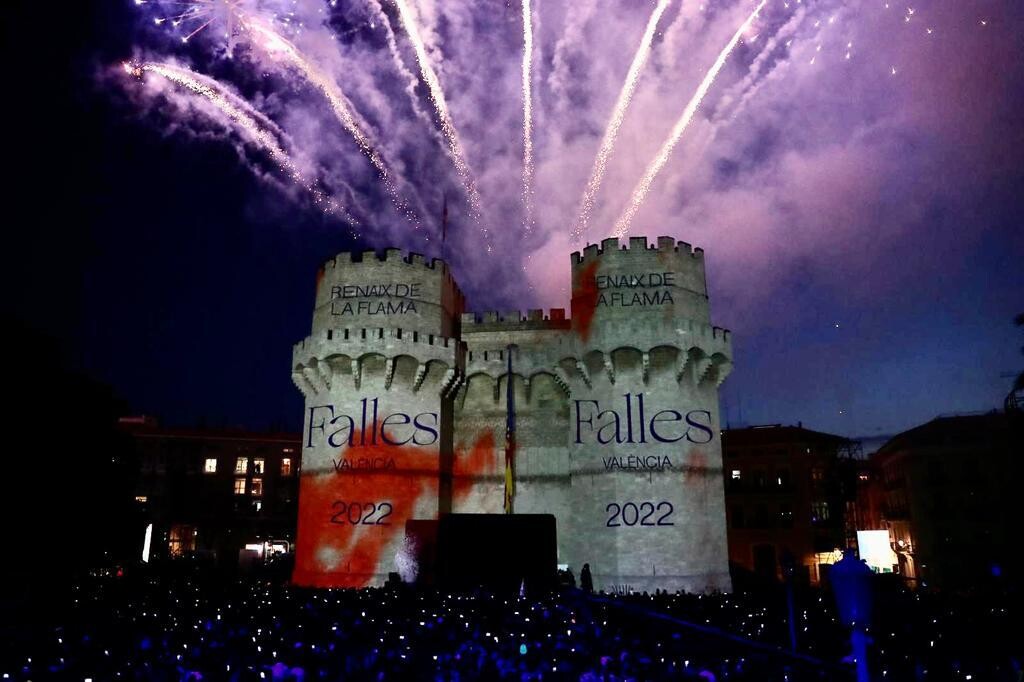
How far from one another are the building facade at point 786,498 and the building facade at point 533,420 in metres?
28.7

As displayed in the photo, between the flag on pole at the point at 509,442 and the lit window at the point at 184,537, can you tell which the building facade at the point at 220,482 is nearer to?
the lit window at the point at 184,537

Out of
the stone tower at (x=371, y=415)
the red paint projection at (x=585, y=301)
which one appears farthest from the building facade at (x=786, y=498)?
the stone tower at (x=371, y=415)

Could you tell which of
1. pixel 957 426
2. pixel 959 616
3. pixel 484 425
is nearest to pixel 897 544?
pixel 957 426

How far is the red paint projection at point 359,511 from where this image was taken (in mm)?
30156

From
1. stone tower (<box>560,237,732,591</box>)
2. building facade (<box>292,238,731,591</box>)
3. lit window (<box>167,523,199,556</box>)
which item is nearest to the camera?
stone tower (<box>560,237,732,591</box>)

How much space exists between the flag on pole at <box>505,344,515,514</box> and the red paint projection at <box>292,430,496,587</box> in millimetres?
3140

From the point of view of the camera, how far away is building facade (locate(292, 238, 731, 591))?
98.5ft

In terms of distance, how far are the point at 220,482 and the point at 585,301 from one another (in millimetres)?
61733

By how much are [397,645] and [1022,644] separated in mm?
12575

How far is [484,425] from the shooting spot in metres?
34.8

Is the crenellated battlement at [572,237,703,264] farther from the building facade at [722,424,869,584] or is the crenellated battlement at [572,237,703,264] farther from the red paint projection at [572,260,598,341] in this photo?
the building facade at [722,424,869,584]

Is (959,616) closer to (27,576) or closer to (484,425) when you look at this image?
(484,425)

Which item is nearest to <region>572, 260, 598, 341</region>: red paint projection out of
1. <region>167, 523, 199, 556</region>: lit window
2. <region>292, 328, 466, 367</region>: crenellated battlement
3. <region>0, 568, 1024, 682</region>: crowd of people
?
<region>292, 328, 466, 367</region>: crenellated battlement

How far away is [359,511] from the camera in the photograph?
101ft
